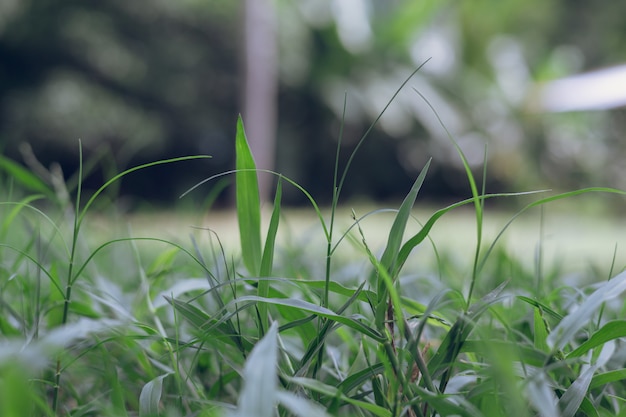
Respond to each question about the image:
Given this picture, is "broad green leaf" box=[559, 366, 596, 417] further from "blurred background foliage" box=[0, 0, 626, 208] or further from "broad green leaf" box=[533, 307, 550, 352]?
"blurred background foliage" box=[0, 0, 626, 208]

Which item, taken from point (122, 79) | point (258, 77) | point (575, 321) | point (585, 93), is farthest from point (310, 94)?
point (575, 321)

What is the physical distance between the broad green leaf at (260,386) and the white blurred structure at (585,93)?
4372 millimetres

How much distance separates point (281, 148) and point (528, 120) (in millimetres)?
2467

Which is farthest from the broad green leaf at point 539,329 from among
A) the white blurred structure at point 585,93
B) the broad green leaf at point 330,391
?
the white blurred structure at point 585,93

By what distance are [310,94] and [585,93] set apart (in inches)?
101

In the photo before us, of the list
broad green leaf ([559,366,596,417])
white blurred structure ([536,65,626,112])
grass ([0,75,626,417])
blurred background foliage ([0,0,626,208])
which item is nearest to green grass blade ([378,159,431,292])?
grass ([0,75,626,417])

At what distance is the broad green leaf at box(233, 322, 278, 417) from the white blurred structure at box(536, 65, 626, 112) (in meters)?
4.37

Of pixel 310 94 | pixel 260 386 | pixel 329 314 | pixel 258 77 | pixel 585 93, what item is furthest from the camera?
pixel 310 94

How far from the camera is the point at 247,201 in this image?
1.30 ft

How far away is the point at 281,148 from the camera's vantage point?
6.78 meters

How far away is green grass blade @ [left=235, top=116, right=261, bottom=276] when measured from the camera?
1.26ft

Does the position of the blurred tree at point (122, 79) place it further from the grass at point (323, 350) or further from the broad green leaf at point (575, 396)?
the broad green leaf at point (575, 396)

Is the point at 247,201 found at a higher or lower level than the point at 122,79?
higher

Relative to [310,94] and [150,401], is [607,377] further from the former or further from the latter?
[310,94]
